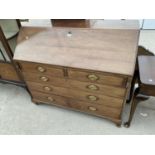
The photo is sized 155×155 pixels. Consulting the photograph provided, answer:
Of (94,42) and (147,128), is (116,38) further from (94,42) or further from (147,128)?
(147,128)

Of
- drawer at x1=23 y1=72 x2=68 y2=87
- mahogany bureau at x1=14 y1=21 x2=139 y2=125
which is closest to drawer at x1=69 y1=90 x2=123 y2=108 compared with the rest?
mahogany bureau at x1=14 y1=21 x2=139 y2=125

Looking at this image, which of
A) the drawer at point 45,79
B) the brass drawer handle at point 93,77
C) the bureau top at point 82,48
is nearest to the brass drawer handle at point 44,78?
the drawer at point 45,79

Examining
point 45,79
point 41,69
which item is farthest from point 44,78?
point 41,69

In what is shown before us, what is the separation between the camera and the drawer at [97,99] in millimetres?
1380

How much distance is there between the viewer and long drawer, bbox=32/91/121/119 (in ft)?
4.98

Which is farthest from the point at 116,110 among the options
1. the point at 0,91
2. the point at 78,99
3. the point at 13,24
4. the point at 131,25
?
the point at 0,91

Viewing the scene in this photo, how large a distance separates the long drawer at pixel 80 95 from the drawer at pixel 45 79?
0.06 meters

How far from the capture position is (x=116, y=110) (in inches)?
57.8

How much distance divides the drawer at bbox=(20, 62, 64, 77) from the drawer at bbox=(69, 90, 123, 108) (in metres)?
0.24

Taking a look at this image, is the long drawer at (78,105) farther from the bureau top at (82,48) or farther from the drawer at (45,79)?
the bureau top at (82,48)

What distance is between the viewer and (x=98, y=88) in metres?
1.33
